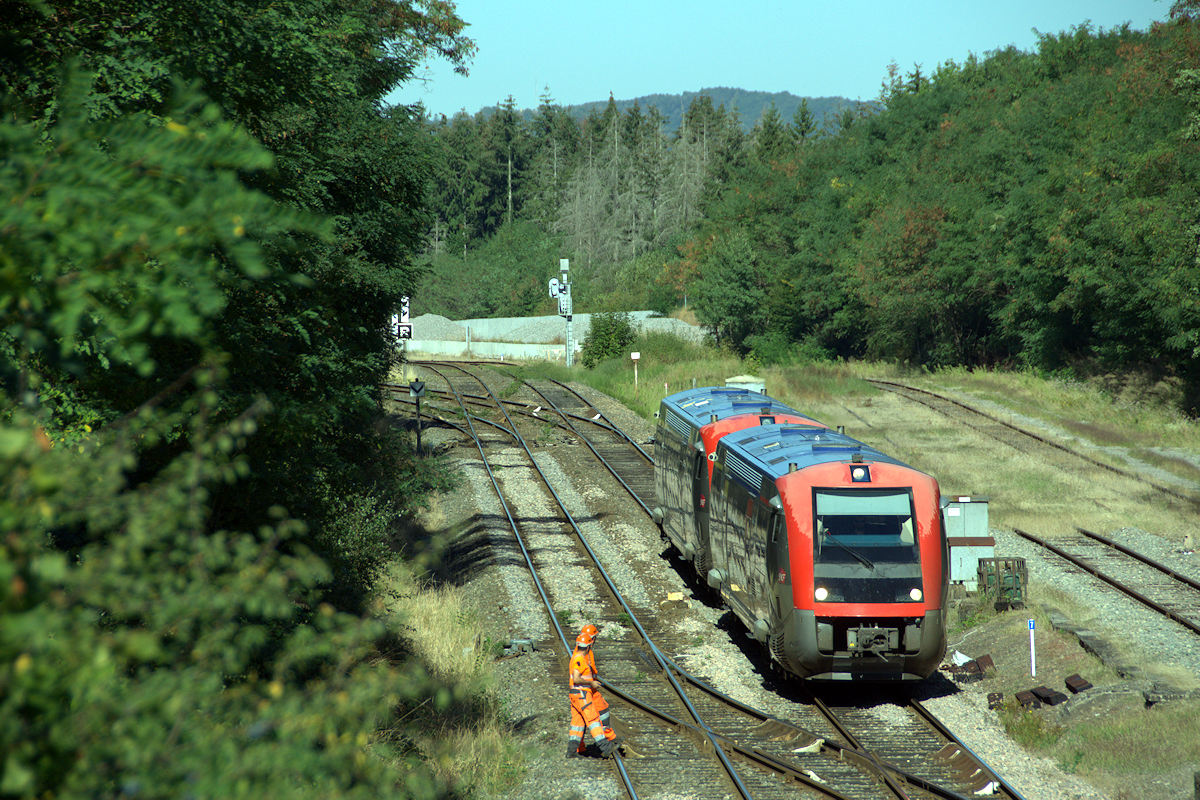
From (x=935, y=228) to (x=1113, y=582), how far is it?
Answer: 114 ft

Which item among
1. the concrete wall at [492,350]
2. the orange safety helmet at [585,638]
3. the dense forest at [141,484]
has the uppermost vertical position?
the dense forest at [141,484]

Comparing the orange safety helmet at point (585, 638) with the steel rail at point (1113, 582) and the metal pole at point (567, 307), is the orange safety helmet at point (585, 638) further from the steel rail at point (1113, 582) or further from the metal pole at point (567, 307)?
the metal pole at point (567, 307)

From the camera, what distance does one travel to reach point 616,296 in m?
85.0

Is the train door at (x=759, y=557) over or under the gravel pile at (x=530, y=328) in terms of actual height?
under

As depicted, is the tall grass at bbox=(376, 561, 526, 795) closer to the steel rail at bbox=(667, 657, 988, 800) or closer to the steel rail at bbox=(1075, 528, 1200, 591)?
the steel rail at bbox=(667, 657, 988, 800)

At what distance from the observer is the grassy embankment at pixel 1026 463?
35.0ft

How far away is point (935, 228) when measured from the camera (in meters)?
48.3

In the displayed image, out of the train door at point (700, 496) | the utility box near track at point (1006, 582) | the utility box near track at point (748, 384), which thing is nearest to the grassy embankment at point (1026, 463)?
the utility box near track at point (1006, 582)

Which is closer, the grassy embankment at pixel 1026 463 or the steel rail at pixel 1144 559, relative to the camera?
the grassy embankment at pixel 1026 463

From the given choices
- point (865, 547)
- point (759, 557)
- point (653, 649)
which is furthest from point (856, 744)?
point (653, 649)

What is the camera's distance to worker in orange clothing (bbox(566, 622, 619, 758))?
10.7 meters

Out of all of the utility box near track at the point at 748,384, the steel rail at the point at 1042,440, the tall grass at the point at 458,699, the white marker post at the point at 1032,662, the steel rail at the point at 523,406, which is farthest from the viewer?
the steel rail at the point at 523,406

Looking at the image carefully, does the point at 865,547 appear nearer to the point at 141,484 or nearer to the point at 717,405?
the point at 717,405

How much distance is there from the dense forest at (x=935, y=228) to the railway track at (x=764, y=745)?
9435mm
